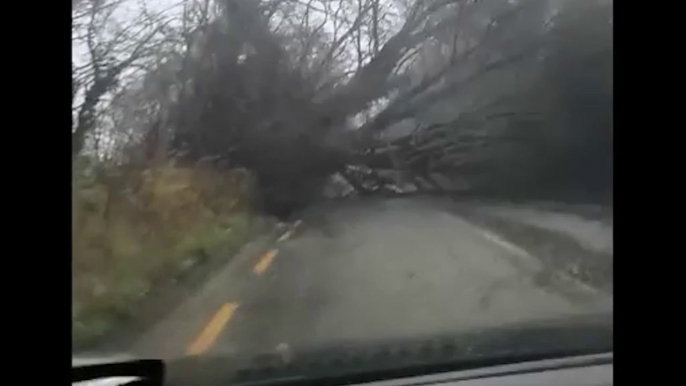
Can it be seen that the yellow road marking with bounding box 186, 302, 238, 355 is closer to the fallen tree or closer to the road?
the road

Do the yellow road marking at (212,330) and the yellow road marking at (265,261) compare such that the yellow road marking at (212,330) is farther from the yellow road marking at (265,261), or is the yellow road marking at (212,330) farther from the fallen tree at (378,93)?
the fallen tree at (378,93)

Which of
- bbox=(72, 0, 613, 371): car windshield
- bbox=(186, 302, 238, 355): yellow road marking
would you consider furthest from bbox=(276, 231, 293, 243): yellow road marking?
bbox=(186, 302, 238, 355): yellow road marking

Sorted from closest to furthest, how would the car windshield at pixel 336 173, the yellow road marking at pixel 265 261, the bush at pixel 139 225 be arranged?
the bush at pixel 139 225 → the car windshield at pixel 336 173 → the yellow road marking at pixel 265 261

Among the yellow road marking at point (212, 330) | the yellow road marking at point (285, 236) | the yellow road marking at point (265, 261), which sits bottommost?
the yellow road marking at point (212, 330)

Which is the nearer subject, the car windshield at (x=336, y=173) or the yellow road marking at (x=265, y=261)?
the car windshield at (x=336, y=173)

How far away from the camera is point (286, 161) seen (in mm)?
2041

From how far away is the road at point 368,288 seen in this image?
6.59 feet

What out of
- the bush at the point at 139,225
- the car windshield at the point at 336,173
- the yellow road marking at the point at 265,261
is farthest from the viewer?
the yellow road marking at the point at 265,261

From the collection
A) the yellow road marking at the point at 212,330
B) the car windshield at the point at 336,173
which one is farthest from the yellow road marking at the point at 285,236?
the yellow road marking at the point at 212,330

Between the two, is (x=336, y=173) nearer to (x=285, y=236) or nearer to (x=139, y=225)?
(x=285, y=236)

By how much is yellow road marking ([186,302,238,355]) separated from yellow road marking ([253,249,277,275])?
9cm
